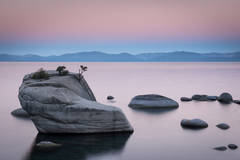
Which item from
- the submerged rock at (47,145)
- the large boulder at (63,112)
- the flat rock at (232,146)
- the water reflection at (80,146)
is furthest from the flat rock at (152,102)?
the submerged rock at (47,145)

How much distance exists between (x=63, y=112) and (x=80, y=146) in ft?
14.3

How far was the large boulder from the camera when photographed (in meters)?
33.0

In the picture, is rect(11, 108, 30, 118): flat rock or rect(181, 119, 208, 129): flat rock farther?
rect(11, 108, 30, 118): flat rock

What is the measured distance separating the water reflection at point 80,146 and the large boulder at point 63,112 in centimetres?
86

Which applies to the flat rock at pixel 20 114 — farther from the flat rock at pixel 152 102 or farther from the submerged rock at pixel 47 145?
the flat rock at pixel 152 102

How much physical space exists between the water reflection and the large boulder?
2.81 ft

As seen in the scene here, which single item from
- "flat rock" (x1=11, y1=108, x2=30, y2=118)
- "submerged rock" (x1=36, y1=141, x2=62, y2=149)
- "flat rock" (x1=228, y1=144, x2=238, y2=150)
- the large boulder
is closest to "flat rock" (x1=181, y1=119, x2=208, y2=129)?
A: "flat rock" (x1=228, y1=144, x2=238, y2=150)

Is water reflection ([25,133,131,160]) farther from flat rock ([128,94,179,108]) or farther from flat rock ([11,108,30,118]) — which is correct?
flat rock ([128,94,179,108])

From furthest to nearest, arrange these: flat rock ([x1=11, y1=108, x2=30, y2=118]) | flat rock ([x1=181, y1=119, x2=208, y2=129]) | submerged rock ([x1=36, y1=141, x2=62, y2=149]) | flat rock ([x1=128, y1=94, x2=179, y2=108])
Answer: flat rock ([x1=128, y1=94, x2=179, y2=108]) → flat rock ([x1=11, y1=108, x2=30, y2=118]) → flat rock ([x1=181, y1=119, x2=208, y2=129]) → submerged rock ([x1=36, y1=141, x2=62, y2=149])

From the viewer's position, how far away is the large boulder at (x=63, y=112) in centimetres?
3297

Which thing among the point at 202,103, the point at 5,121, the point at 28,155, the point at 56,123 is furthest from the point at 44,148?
the point at 202,103

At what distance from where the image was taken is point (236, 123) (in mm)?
43094

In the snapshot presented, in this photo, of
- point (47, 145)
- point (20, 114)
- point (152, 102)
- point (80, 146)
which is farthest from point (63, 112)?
point (152, 102)

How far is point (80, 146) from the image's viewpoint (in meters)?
30.7
